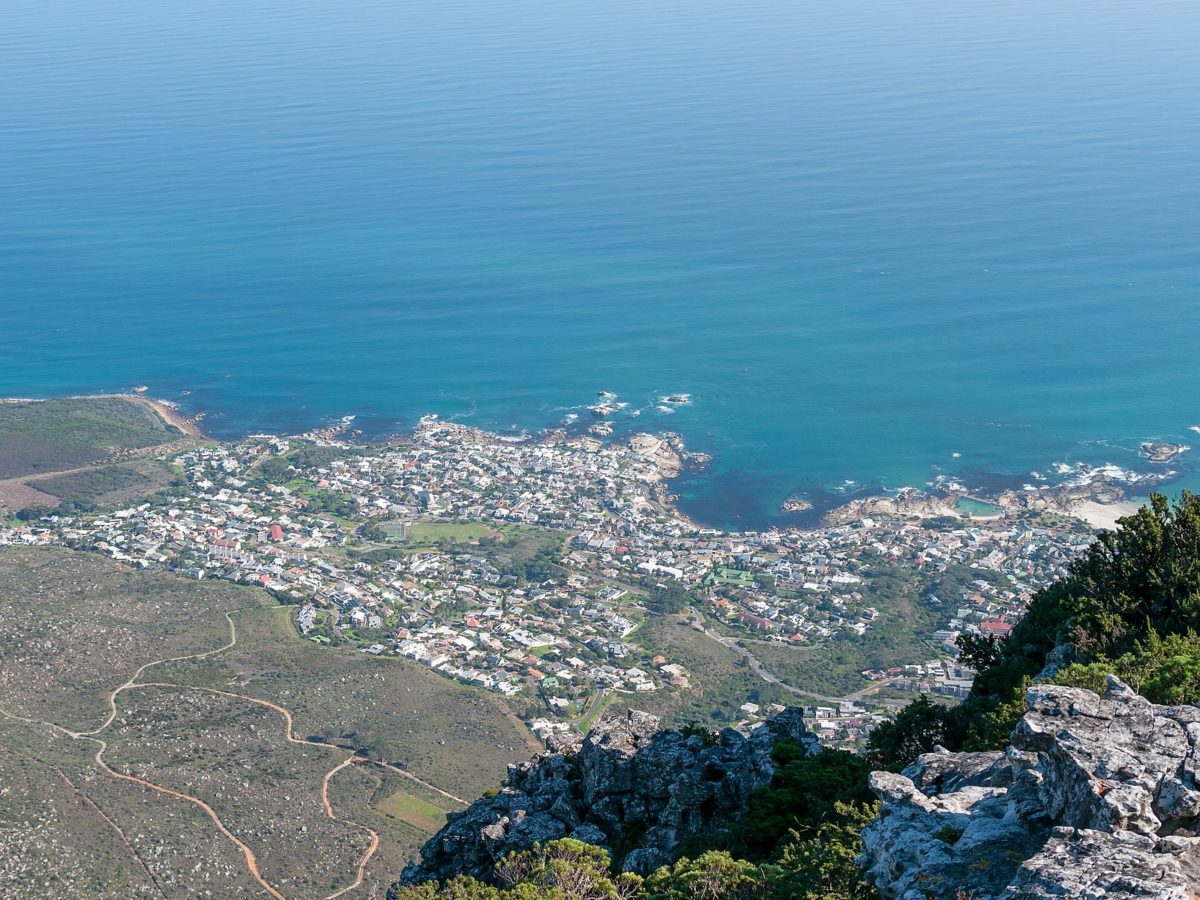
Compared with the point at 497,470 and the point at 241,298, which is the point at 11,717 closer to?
the point at 497,470

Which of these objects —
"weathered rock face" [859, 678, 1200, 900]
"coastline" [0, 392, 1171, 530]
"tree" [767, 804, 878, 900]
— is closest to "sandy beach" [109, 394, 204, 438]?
"coastline" [0, 392, 1171, 530]

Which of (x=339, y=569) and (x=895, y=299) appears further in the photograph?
(x=895, y=299)

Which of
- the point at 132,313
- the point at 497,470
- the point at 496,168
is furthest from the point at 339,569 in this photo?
the point at 496,168

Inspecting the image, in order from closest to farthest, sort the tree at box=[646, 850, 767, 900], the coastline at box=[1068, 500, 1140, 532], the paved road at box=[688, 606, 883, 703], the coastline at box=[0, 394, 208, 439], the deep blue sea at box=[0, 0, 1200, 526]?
1. the tree at box=[646, 850, 767, 900]
2. the paved road at box=[688, 606, 883, 703]
3. the coastline at box=[1068, 500, 1140, 532]
4. the deep blue sea at box=[0, 0, 1200, 526]
5. the coastline at box=[0, 394, 208, 439]

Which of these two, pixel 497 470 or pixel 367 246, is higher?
pixel 367 246

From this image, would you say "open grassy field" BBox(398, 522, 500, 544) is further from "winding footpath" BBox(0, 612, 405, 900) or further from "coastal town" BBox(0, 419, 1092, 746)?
"winding footpath" BBox(0, 612, 405, 900)

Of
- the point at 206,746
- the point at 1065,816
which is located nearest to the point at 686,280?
the point at 206,746

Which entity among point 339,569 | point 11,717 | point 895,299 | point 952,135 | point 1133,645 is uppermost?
point 952,135
